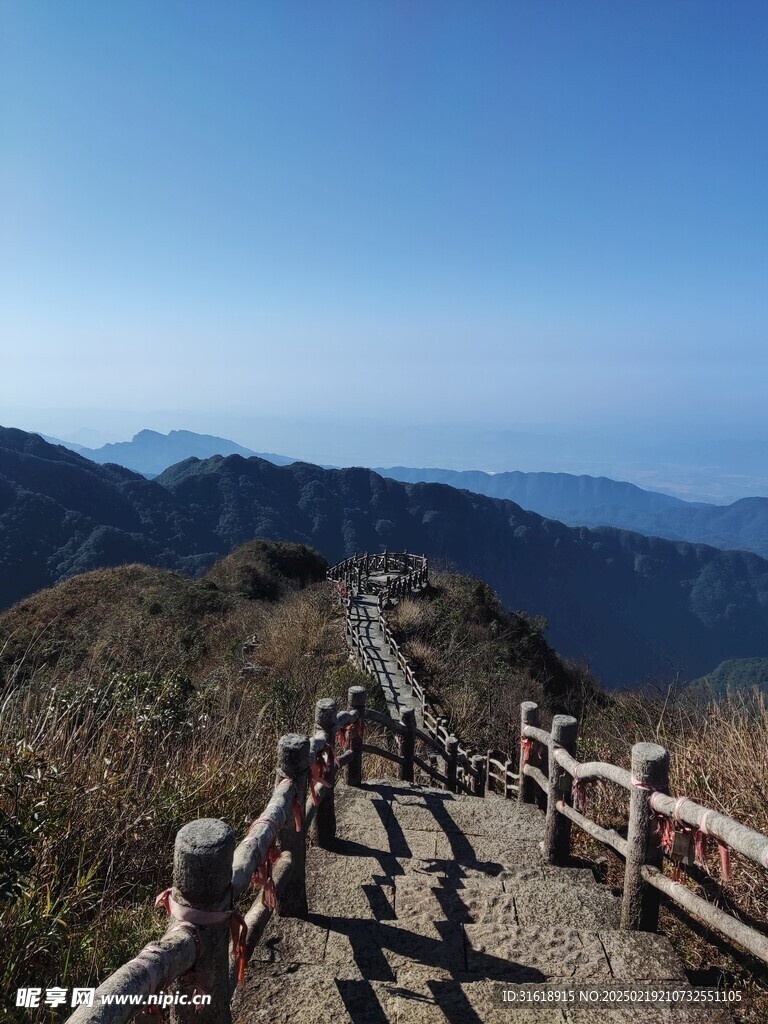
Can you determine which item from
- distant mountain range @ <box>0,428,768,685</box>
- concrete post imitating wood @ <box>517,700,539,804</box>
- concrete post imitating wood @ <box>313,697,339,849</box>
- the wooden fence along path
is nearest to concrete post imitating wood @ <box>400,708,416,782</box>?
concrete post imitating wood @ <box>517,700,539,804</box>

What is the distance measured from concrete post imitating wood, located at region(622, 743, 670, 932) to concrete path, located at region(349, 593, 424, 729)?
22.5ft

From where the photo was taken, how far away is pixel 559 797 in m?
4.37

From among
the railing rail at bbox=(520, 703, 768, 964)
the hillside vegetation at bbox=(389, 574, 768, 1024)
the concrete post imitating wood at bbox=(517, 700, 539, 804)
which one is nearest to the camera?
the railing rail at bbox=(520, 703, 768, 964)

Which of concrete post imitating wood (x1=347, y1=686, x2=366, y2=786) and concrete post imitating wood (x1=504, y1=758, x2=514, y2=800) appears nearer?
concrete post imitating wood (x1=347, y1=686, x2=366, y2=786)

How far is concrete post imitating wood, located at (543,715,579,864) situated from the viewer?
4363 mm

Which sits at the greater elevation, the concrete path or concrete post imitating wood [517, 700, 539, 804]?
concrete post imitating wood [517, 700, 539, 804]

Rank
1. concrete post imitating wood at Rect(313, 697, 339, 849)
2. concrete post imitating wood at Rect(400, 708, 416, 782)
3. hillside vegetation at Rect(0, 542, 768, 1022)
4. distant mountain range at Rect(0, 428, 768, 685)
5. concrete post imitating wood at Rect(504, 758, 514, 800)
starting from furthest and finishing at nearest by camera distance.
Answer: distant mountain range at Rect(0, 428, 768, 685) < concrete post imitating wood at Rect(504, 758, 514, 800) < concrete post imitating wood at Rect(400, 708, 416, 782) < concrete post imitating wood at Rect(313, 697, 339, 849) < hillside vegetation at Rect(0, 542, 768, 1022)

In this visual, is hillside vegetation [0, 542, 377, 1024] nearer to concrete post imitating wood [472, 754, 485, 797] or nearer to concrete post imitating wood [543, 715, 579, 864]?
concrete post imitating wood [543, 715, 579, 864]

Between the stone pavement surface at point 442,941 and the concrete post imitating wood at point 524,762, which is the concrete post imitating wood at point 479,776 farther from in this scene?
the stone pavement surface at point 442,941

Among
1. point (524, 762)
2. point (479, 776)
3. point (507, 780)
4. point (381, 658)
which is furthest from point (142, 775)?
point (381, 658)

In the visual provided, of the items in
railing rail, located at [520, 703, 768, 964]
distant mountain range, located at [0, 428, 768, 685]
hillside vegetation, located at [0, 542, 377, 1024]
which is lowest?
distant mountain range, located at [0, 428, 768, 685]

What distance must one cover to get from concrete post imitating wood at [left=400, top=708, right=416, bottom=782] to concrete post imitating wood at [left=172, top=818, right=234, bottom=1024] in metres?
4.85

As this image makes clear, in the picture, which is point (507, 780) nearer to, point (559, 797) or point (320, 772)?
point (559, 797)

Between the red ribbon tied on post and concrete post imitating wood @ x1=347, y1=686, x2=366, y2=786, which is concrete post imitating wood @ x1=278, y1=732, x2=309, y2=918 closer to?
the red ribbon tied on post
